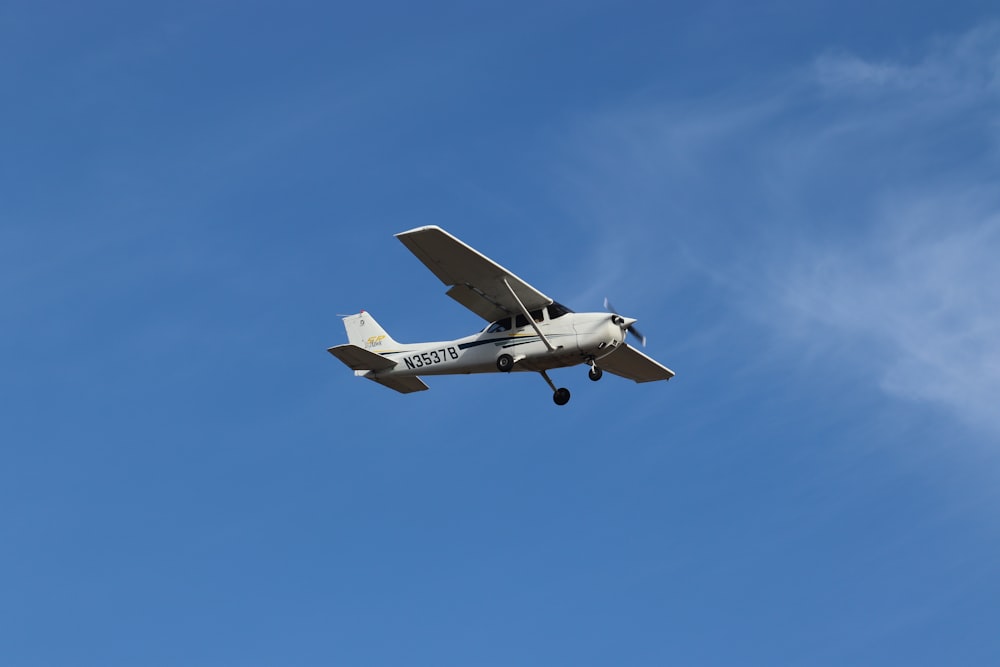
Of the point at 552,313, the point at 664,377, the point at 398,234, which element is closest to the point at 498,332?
the point at 552,313

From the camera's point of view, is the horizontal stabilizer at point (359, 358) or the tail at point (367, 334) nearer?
the horizontal stabilizer at point (359, 358)

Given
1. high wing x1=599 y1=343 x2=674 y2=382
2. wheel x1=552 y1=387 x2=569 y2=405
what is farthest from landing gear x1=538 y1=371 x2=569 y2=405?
high wing x1=599 y1=343 x2=674 y2=382

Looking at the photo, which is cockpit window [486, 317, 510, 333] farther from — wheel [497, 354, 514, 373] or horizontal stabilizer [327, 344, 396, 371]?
horizontal stabilizer [327, 344, 396, 371]

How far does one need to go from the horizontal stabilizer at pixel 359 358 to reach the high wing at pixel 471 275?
3.41 metres

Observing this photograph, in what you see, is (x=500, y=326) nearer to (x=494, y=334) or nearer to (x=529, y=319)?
(x=494, y=334)

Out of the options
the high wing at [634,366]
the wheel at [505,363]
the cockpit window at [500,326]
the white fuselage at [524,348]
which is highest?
the high wing at [634,366]

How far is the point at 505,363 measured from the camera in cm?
3128

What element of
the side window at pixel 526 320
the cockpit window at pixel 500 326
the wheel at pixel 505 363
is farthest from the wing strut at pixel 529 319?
the wheel at pixel 505 363

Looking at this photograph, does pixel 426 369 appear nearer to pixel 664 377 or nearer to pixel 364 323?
pixel 364 323

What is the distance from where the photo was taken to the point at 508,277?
30.3 metres

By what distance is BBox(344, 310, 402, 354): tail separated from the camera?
35.0 metres

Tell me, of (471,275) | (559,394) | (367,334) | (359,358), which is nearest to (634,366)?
(559,394)

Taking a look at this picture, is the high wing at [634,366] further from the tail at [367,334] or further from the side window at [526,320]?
the tail at [367,334]

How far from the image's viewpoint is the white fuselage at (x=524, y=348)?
30344 mm
